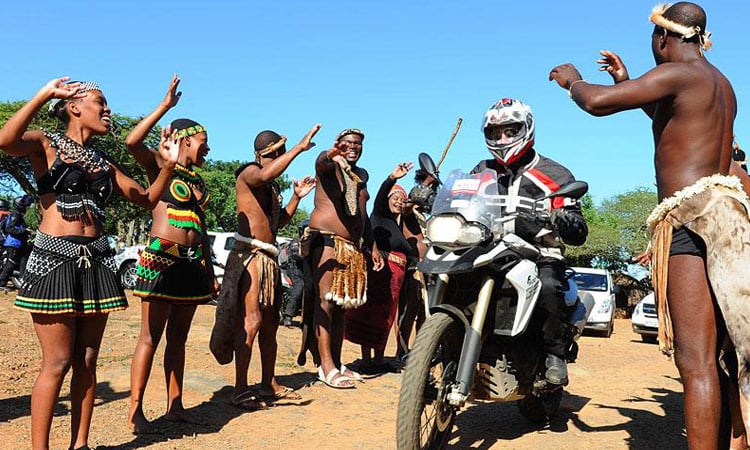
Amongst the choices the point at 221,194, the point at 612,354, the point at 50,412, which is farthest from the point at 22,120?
the point at 221,194

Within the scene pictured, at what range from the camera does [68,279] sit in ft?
11.7

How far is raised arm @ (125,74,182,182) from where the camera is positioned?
3998 millimetres

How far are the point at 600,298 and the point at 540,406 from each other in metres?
11.5

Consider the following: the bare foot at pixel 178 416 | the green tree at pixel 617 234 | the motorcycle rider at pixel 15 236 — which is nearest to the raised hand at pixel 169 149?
the bare foot at pixel 178 416

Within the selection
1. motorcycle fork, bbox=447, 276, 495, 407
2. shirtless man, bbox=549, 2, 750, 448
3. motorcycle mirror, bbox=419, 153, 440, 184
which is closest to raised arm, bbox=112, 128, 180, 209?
motorcycle mirror, bbox=419, 153, 440, 184

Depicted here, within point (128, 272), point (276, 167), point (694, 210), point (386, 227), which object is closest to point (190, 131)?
point (276, 167)

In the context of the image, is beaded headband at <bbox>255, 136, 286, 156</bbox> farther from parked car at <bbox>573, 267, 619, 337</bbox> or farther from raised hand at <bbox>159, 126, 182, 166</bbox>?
parked car at <bbox>573, 267, 619, 337</bbox>

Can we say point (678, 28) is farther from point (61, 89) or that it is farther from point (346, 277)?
point (346, 277)

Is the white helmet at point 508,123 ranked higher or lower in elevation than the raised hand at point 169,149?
higher

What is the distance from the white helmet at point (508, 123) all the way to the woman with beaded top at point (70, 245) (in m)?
2.05

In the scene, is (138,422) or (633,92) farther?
(138,422)

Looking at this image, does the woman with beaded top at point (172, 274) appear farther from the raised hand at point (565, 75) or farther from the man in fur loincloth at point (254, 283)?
the raised hand at point (565, 75)

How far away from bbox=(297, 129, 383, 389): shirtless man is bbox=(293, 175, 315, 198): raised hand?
24 centimetres

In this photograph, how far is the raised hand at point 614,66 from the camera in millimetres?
3855
